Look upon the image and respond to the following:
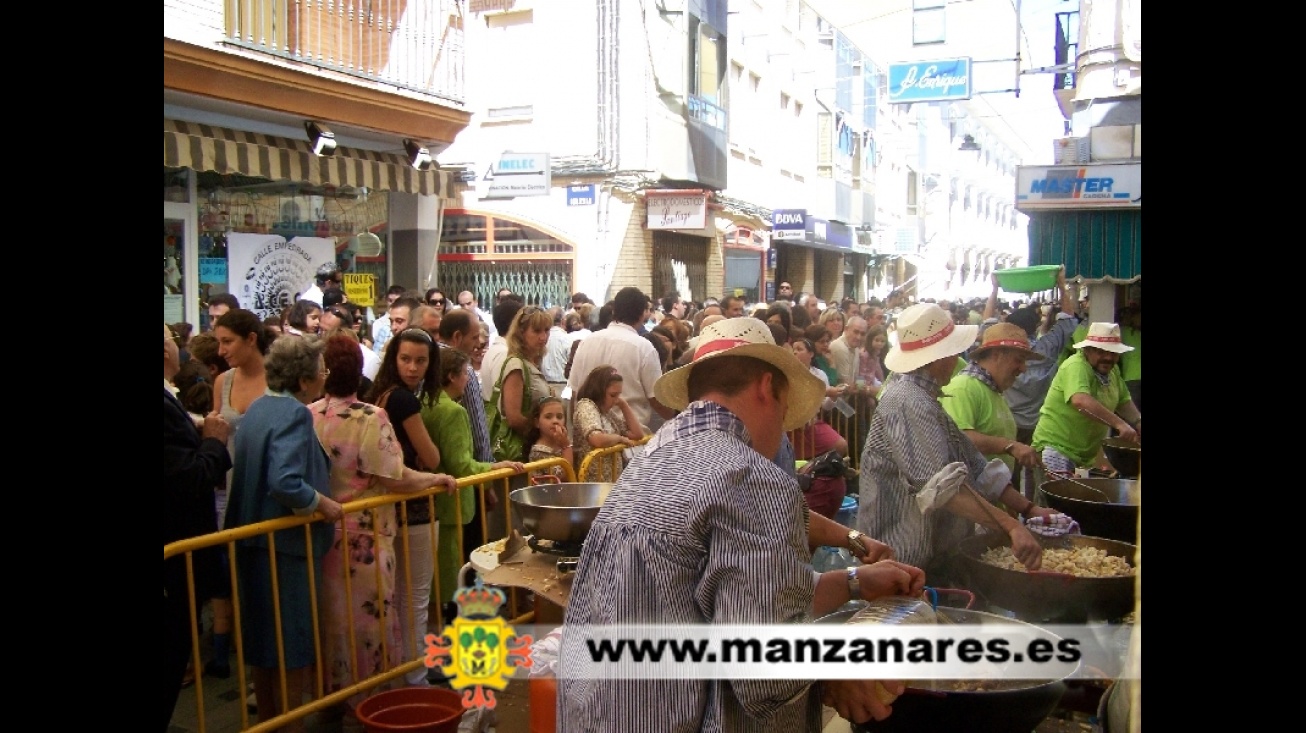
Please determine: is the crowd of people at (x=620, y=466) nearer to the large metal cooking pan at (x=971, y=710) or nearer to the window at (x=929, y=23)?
the large metal cooking pan at (x=971, y=710)

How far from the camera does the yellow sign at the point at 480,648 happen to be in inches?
119

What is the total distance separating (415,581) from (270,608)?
0.75m

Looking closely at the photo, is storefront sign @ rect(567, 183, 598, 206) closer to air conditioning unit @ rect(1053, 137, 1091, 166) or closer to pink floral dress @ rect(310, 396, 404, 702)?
air conditioning unit @ rect(1053, 137, 1091, 166)

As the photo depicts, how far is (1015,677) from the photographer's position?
2.49 m

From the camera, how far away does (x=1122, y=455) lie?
17.3ft

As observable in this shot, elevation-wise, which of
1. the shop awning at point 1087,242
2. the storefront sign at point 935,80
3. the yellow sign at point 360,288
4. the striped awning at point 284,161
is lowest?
the yellow sign at point 360,288

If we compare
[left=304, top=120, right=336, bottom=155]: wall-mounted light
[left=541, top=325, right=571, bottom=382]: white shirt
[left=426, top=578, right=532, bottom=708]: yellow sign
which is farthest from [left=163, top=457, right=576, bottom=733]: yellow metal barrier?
[left=304, top=120, right=336, bottom=155]: wall-mounted light

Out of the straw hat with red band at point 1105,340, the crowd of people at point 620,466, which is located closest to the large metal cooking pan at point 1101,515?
the crowd of people at point 620,466

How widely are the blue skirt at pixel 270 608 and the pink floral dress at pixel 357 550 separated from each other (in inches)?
5.9

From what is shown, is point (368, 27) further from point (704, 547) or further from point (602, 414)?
point (704, 547)

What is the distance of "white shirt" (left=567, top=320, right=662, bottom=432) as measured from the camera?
6035 mm

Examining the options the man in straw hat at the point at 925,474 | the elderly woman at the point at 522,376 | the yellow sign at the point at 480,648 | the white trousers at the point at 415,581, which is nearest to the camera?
the yellow sign at the point at 480,648

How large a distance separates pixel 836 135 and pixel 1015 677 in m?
12.9

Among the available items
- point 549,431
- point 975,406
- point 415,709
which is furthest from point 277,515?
point 975,406
